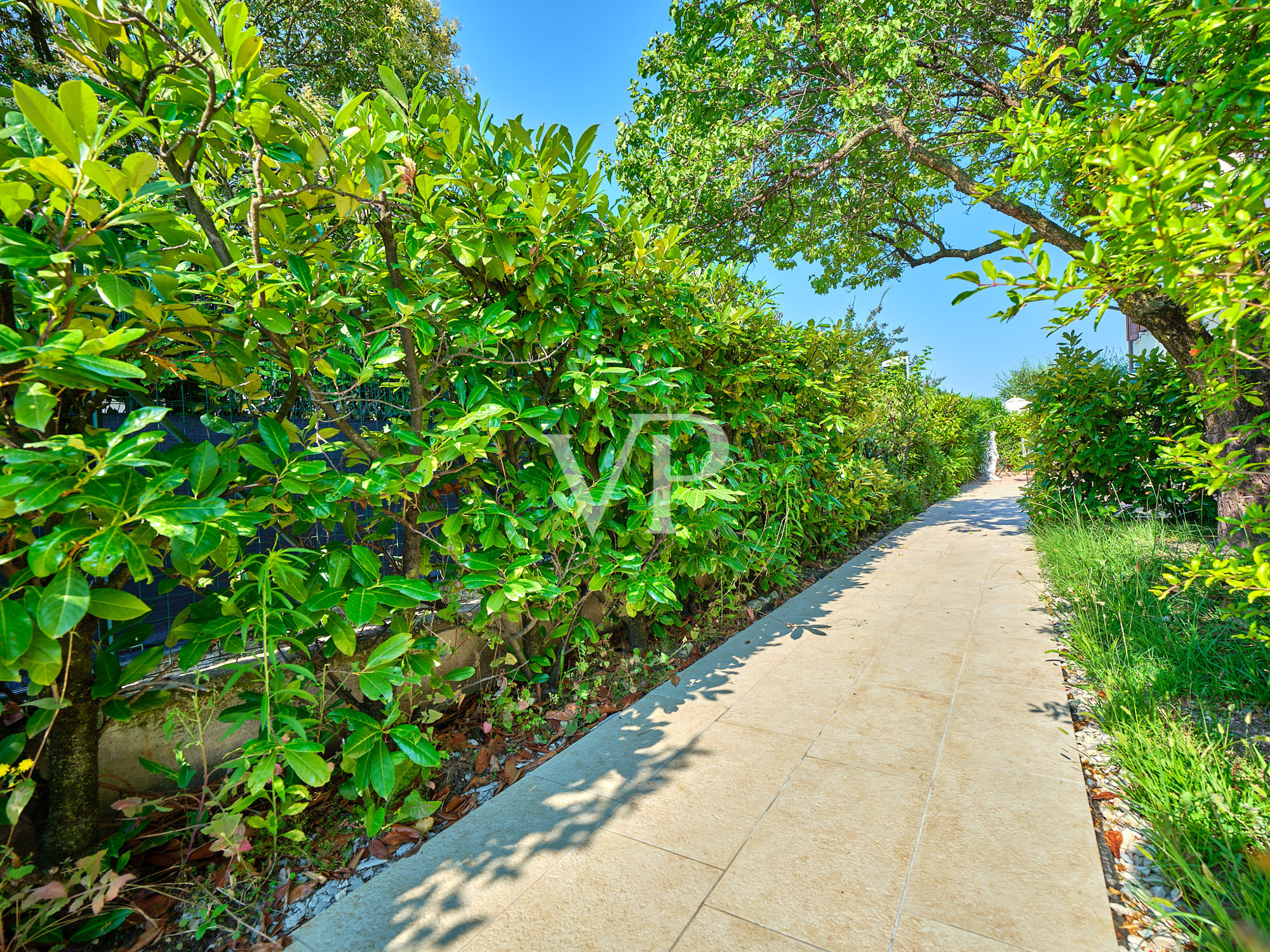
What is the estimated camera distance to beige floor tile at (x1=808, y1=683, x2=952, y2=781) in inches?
98.6

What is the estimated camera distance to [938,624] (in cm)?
433

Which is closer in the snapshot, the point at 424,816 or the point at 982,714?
the point at 424,816

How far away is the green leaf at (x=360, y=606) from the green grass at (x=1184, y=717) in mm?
2568

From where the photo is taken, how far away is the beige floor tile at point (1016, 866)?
1.62m

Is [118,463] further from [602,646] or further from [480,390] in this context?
[602,646]

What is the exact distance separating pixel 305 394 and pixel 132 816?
1758 mm

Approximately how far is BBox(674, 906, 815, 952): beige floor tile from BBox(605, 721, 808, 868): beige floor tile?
23 cm

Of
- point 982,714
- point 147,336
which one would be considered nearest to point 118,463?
point 147,336

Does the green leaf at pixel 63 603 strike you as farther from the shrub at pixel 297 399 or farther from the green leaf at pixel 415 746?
the green leaf at pixel 415 746

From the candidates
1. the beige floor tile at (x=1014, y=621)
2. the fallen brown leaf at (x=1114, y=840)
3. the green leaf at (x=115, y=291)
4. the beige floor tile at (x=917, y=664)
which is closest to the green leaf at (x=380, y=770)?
the green leaf at (x=115, y=291)

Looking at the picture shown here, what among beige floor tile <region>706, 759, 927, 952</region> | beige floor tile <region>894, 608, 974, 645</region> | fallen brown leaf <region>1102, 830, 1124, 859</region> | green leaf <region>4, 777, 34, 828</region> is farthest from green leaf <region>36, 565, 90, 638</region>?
beige floor tile <region>894, 608, 974, 645</region>

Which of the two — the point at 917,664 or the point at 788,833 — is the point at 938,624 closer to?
the point at 917,664

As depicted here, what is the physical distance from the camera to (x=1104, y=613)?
363 centimetres

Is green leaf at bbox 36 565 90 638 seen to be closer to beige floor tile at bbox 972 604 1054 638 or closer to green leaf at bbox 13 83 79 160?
green leaf at bbox 13 83 79 160
